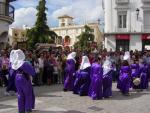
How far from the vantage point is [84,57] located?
16.2 m

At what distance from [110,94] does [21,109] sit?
16.5ft

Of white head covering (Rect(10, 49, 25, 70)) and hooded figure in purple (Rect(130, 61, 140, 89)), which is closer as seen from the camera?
white head covering (Rect(10, 49, 25, 70))

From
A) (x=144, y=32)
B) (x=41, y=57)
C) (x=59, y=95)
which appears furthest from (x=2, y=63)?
(x=144, y=32)

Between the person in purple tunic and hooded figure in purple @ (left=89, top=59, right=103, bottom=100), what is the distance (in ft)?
4.63

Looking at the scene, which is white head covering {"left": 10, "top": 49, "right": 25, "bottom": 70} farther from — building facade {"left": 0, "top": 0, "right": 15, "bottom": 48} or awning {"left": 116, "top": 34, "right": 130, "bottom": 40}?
awning {"left": 116, "top": 34, "right": 130, "bottom": 40}

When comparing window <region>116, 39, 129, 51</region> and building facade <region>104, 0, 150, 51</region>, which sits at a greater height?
building facade <region>104, 0, 150, 51</region>

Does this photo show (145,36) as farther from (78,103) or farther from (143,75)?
(78,103)

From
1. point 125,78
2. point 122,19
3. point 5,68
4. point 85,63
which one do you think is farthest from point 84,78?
point 122,19

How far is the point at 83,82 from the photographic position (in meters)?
16.5

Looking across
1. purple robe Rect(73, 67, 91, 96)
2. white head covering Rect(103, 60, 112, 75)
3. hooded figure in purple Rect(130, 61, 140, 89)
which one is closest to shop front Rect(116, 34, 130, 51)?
hooded figure in purple Rect(130, 61, 140, 89)

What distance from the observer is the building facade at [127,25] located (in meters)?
41.9

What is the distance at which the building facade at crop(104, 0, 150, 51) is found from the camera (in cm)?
4191

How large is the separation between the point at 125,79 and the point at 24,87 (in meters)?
5.99

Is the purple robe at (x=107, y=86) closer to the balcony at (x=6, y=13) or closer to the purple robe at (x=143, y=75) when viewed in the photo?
the purple robe at (x=143, y=75)
